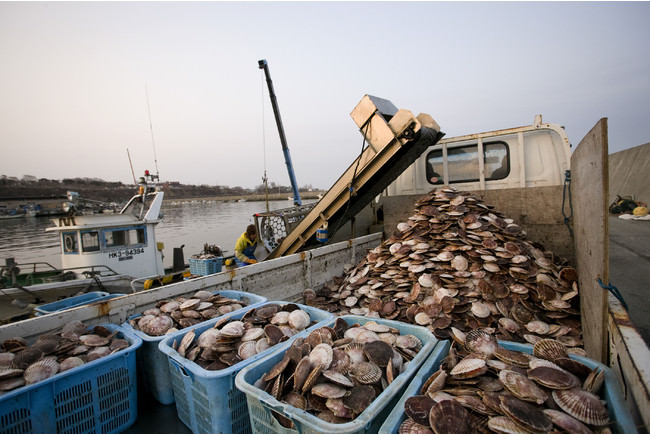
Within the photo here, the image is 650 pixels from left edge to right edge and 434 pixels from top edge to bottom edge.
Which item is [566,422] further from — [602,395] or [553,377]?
[602,395]

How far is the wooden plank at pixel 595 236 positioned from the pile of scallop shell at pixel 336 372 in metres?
1.13

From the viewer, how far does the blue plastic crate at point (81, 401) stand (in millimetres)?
1697

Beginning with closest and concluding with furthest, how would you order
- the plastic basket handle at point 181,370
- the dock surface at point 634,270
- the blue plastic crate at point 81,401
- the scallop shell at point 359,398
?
the scallop shell at point 359,398, the blue plastic crate at point 81,401, the plastic basket handle at point 181,370, the dock surface at point 634,270

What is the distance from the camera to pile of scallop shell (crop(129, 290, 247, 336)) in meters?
2.52

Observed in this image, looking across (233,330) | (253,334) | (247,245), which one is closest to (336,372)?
(253,334)

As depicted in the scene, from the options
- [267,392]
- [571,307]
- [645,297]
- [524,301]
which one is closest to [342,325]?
[267,392]

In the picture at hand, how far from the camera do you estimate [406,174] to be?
228 inches

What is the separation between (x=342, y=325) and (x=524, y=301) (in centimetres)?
193

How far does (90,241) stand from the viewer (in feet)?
23.3

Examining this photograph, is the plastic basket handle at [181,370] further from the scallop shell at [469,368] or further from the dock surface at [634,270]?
the dock surface at [634,270]

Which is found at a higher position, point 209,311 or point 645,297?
point 209,311

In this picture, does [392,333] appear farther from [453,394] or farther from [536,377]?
[536,377]

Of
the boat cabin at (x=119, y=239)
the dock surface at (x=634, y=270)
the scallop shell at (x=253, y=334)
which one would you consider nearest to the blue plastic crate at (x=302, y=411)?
the scallop shell at (x=253, y=334)

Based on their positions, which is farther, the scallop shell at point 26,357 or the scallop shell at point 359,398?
the scallop shell at point 26,357
